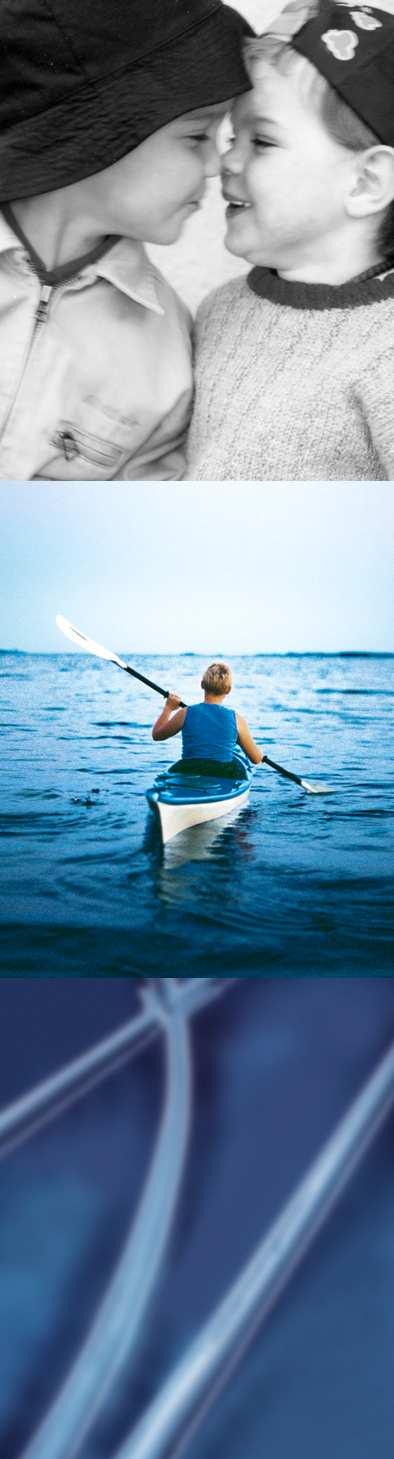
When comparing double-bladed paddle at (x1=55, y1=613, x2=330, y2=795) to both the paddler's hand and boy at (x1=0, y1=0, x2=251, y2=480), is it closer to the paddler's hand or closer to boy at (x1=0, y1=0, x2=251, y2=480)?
the paddler's hand

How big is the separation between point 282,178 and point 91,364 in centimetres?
64

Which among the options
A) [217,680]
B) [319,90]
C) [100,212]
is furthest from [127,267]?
[217,680]

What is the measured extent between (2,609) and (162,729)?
530mm

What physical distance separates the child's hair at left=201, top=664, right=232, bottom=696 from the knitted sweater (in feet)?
1.76

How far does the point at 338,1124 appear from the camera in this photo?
2.08 m

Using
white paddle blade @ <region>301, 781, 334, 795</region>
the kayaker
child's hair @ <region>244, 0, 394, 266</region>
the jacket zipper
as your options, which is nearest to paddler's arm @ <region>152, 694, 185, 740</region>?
the kayaker

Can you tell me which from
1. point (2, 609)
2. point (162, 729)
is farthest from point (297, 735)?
point (2, 609)

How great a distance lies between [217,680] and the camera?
2818 millimetres

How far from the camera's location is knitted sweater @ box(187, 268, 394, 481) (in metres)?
2.73

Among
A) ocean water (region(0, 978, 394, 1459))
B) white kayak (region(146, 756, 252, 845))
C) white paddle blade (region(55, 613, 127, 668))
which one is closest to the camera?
ocean water (region(0, 978, 394, 1459))

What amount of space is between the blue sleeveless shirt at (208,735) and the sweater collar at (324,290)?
1.02m

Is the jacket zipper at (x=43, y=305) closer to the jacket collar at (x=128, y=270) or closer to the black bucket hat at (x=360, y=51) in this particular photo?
the jacket collar at (x=128, y=270)

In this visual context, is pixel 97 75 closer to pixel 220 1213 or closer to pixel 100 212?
pixel 100 212

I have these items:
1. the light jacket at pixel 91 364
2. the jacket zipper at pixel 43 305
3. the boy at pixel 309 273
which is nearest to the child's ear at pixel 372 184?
the boy at pixel 309 273
